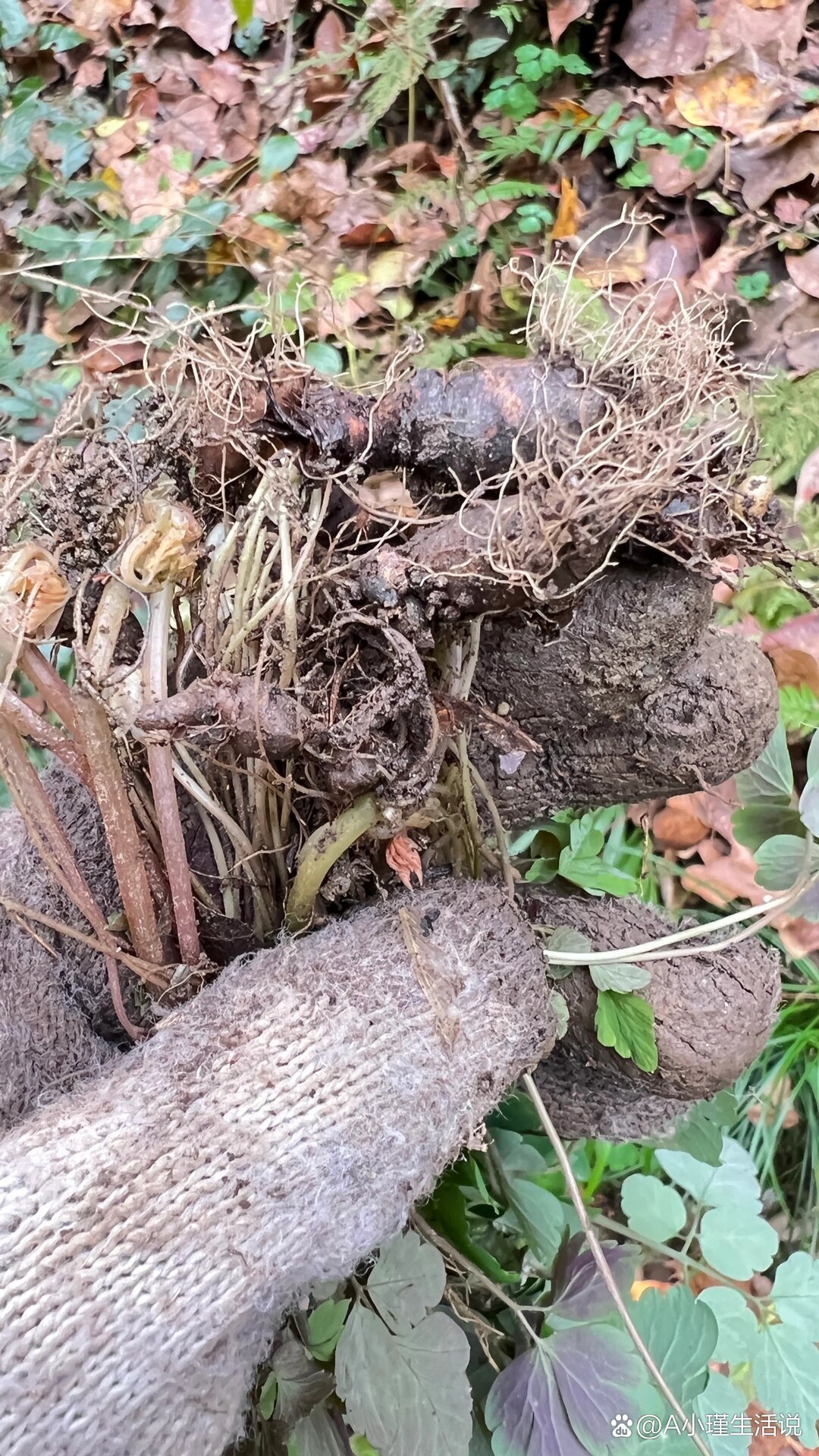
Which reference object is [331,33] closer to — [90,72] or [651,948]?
[90,72]

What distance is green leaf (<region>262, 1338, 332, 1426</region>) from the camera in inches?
24.0

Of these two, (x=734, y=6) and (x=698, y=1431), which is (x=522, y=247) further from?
(x=698, y=1431)

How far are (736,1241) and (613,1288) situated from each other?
0.17 meters

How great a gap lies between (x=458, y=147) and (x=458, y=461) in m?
1.37

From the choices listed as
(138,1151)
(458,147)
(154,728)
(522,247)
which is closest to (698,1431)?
(138,1151)

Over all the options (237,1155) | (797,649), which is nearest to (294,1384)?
(237,1155)

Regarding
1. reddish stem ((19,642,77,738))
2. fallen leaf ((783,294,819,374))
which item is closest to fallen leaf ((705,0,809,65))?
fallen leaf ((783,294,819,374))

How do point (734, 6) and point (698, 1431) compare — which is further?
point (734, 6)

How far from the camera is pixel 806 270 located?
4.68 feet

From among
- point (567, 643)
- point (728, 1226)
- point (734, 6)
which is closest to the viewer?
point (567, 643)

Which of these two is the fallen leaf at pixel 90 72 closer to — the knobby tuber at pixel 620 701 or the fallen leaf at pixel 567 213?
the fallen leaf at pixel 567 213

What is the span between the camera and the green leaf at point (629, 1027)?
0.65 m

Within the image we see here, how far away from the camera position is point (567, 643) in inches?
23.2

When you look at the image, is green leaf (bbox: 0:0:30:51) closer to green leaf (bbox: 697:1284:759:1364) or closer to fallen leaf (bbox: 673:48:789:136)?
fallen leaf (bbox: 673:48:789:136)
